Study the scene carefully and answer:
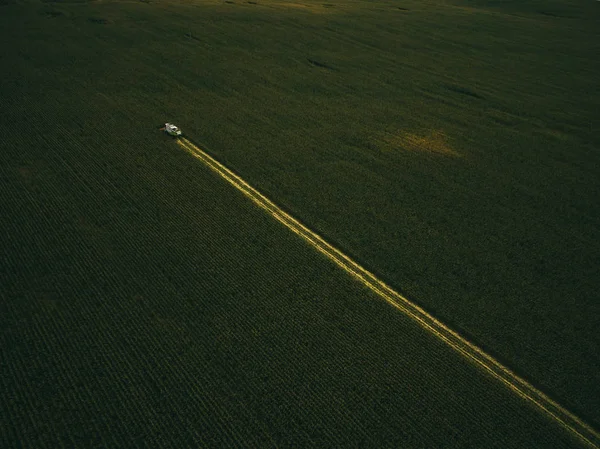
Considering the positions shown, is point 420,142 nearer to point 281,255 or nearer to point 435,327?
point 281,255

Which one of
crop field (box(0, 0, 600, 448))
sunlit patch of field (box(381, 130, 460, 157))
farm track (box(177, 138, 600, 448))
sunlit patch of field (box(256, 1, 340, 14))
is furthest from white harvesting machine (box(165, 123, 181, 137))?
sunlit patch of field (box(256, 1, 340, 14))

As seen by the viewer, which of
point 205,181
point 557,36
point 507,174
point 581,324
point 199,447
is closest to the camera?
point 199,447

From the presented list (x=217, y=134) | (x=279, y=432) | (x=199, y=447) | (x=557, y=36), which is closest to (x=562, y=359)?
(x=279, y=432)

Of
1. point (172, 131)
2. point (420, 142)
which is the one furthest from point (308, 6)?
point (172, 131)

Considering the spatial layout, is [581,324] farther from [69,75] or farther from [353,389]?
[69,75]

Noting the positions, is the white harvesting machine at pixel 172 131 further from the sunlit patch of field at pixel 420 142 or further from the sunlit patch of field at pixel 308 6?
the sunlit patch of field at pixel 308 6

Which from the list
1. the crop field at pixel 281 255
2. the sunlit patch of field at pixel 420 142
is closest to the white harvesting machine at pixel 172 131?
the crop field at pixel 281 255
